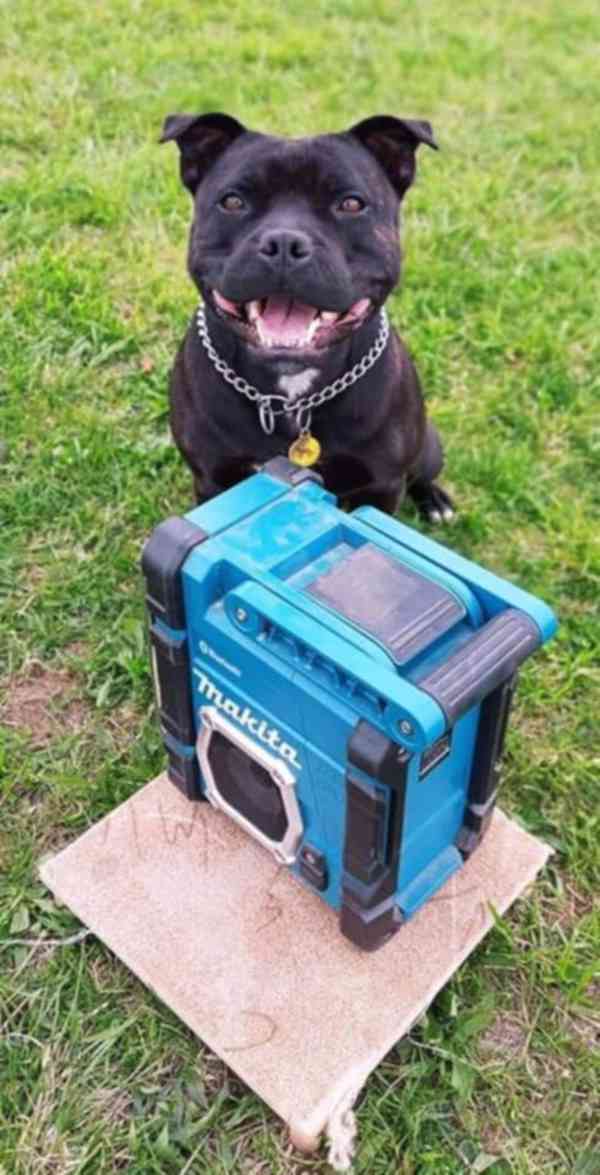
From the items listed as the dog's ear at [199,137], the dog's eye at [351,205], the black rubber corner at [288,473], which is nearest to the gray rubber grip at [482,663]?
the black rubber corner at [288,473]

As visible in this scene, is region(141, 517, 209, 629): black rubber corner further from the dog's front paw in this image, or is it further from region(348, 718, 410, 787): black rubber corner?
the dog's front paw

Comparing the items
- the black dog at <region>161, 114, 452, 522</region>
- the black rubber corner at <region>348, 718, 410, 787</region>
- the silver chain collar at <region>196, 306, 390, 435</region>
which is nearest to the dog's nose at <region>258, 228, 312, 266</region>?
the black dog at <region>161, 114, 452, 522</region>

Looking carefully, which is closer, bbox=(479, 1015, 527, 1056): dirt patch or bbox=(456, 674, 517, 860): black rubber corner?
bbox=(456, 674, 517, 860): black rubber corner

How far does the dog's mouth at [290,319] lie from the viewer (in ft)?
7.09

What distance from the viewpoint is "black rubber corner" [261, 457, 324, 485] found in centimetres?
195

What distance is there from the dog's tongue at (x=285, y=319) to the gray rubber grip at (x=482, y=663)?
2.63ft

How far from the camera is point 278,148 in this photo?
2.20 m

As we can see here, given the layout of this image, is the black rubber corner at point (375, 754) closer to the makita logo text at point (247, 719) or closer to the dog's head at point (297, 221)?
the makita logo text at point (247, 719)

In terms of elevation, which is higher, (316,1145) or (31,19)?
(31,19)

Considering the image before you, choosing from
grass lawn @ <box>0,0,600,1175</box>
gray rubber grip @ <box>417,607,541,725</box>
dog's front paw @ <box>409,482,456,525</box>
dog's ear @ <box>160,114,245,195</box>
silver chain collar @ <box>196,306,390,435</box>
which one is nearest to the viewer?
gray rubber grip @ <box>417,607,541,725</box>

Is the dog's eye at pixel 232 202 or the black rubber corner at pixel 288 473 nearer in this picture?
the black rubber corner at pixel 288 473

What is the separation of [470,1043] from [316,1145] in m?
0.36

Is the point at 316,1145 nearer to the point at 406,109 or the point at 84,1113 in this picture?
the point at 84,1113

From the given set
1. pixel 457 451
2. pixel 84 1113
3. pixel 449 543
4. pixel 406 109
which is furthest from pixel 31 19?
pixel 84 1113
